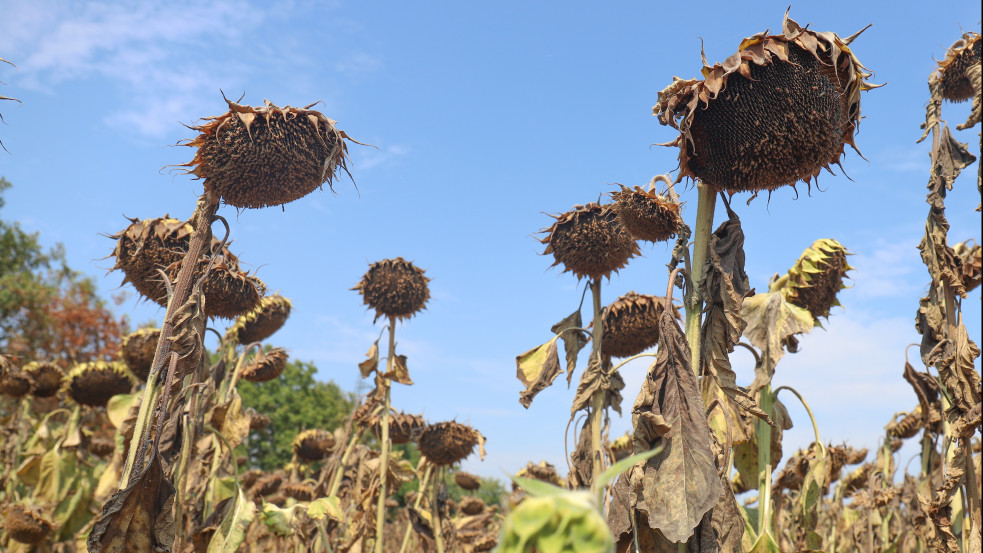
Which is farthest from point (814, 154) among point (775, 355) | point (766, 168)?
point (775, 355)

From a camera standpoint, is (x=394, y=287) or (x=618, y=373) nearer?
(x=618, y=373)

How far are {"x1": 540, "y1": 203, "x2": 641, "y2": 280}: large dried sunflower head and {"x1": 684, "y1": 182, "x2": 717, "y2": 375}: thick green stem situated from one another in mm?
1479

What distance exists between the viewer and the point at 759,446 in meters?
3.79

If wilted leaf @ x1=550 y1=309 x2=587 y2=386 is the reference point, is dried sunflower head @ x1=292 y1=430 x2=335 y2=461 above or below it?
above

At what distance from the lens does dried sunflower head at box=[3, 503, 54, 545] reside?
5.78m

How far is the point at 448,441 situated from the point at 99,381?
4.40m

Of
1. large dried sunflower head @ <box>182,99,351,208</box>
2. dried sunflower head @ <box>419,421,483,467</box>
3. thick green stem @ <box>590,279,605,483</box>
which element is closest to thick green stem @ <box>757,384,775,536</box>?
thick green stem @ <box>590,279,605,483</box>

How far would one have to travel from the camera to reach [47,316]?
2233cm

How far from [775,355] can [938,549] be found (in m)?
1.75

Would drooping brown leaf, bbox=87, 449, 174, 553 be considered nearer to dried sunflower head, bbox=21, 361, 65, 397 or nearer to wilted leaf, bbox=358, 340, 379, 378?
wilted leaf, bbox=358, 340, 379, 378

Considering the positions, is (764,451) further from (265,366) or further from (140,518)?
(265,366)

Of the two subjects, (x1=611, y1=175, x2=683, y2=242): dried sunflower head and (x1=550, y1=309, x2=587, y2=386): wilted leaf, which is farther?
(x1=550, y1=309, x2=587, y2=386): wilted leaf

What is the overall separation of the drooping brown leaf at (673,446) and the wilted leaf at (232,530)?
2.31 meters

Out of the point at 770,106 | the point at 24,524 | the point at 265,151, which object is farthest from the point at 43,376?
the point at 770,106
